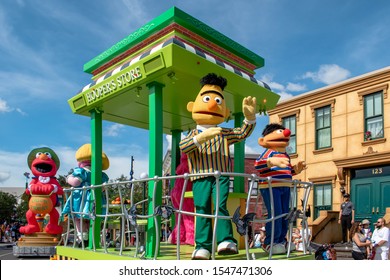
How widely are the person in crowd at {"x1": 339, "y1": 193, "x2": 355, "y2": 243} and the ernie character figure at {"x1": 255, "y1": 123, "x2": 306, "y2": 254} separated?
23.1ft

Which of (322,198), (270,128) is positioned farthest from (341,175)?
(270,128)

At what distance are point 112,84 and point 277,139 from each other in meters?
2.47

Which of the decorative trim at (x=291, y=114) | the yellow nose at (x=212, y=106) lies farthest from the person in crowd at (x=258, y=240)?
the decorative trim at (x=291, y=114)

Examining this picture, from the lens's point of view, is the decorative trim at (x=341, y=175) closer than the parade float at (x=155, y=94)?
No

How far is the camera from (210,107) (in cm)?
517

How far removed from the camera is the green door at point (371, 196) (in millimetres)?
13844

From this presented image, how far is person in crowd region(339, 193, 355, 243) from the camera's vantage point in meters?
A: 12.6

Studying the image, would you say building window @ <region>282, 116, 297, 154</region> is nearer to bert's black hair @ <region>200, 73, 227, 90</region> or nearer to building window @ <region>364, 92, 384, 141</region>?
building window @ <region>364, 92, 384, 141</region>

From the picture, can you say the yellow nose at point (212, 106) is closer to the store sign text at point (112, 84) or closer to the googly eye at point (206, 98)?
the googly eye at point (206, 98)

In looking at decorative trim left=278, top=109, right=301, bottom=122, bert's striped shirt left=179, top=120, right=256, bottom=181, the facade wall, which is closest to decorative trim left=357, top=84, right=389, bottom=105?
the facade wall

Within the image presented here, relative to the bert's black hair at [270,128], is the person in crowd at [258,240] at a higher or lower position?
lower

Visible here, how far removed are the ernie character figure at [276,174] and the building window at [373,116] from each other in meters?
9.25

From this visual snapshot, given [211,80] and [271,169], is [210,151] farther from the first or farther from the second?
[271,169]
